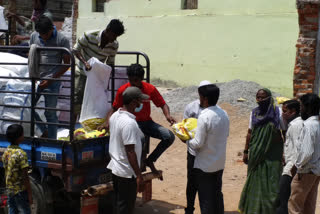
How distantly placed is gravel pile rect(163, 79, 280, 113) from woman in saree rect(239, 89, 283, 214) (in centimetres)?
643

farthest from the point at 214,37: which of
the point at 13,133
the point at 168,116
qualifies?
the point at 13,133

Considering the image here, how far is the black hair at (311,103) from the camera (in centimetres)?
512

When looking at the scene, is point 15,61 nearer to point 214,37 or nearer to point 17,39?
point 17,39

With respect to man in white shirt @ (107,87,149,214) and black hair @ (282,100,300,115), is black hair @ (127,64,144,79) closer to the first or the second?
man in white shirt @ (107,87,149,214)

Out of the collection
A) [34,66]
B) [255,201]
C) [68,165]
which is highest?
[34,66]

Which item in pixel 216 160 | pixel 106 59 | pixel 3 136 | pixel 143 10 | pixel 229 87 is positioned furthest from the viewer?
pixel 143 10

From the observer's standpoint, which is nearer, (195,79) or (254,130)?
(254,130)

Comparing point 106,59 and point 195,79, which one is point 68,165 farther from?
point 195,79

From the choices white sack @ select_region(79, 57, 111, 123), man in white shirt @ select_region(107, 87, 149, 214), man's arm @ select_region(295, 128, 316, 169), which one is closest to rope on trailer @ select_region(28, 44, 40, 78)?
white sack @ select_region(79, 57, 111, 123)

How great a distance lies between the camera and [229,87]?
44.8 ft

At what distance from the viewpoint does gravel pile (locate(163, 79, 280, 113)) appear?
12.5 m

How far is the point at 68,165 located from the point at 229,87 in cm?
919

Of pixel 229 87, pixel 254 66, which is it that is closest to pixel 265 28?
pixel 254 66

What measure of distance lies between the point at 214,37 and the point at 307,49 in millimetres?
5059
